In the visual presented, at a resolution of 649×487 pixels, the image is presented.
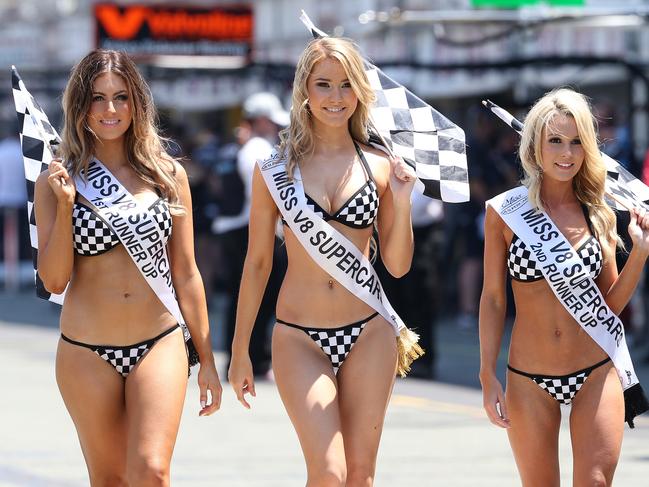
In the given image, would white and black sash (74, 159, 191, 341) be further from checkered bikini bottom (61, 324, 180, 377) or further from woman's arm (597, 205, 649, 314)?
woman's arm (597, 205, 649, 314)

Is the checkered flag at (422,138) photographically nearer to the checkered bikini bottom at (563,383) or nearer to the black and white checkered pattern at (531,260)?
the black and white checkered pattern at (531,260)

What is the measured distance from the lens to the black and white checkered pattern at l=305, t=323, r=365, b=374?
18.7 feet

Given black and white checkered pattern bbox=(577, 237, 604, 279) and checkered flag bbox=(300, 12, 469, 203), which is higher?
checkered flag bbox=(300, 12, 469, 203)

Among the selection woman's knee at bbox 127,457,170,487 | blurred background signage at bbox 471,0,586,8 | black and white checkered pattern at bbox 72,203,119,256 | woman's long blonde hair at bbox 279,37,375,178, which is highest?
woman's long blonde hair at bbox 279,37,375,178

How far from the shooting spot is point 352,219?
582 cm

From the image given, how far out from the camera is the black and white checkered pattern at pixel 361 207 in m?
5.79

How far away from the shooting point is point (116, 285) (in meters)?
5.74

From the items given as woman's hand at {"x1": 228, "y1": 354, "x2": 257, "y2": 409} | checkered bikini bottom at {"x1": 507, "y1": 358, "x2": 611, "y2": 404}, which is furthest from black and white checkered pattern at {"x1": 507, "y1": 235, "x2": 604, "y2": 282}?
woman's hand at {"x1": 228, "y1": 354, "x2": 257, "y2": 409}

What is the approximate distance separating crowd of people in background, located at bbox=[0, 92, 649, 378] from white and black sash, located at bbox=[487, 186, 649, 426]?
0.69 metres

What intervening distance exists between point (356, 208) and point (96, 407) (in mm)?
1169

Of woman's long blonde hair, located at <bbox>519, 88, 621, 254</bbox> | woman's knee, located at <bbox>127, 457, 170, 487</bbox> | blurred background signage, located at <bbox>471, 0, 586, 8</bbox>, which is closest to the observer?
woman's knee, located at <bbox>127, 457, 170, 487</bbox>

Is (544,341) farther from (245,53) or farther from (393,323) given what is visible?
(245,53)

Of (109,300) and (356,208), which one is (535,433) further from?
(109,300)

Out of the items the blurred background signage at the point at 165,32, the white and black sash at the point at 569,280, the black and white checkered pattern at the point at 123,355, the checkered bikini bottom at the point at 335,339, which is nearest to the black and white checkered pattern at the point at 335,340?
the checkered bikini bottom at the point at 335,339
